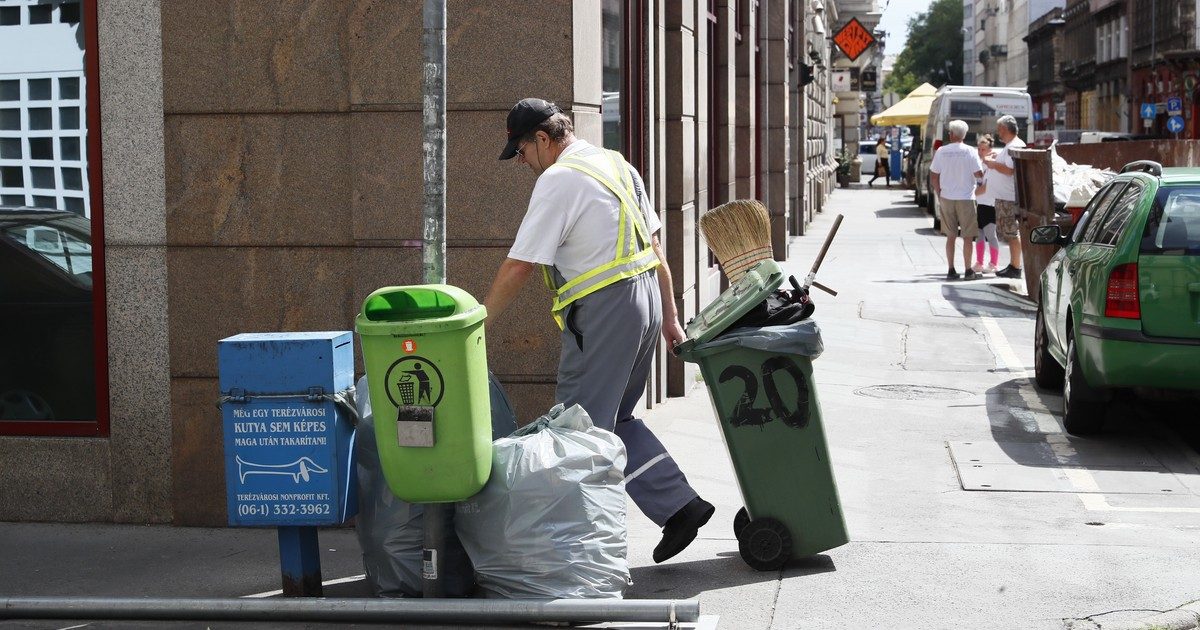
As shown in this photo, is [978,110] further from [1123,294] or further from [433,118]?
[433,118]

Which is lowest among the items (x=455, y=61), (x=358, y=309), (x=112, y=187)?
(x=358, y=309)

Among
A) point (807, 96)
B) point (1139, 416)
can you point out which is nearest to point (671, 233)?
point (1139, 416)

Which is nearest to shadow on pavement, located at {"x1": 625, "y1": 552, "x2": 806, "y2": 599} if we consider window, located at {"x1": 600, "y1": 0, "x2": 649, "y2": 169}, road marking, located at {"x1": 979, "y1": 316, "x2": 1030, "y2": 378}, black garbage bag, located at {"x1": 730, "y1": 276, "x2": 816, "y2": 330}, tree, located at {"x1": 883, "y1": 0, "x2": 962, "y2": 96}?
black garbage bag, located at {"x1": 730, "y1": 276, "x2": 816, "y2": 330}

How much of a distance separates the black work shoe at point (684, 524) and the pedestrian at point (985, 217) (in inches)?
474

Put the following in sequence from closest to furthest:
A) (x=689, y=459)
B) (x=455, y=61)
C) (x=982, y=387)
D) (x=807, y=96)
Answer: (x=455, y=61), (x=689, y=459), (x=982, y=387), (x=807, y=96)

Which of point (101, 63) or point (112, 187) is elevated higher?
point (101, 63)

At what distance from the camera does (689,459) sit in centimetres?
821

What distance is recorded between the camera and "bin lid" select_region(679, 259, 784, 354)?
18.4ft

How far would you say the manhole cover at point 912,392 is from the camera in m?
10.3

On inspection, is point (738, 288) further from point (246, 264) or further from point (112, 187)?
point (112, 187)

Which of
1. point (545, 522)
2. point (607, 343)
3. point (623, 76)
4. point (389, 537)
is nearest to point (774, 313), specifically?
point (607, 343)

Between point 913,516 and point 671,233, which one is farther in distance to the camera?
point 671,233

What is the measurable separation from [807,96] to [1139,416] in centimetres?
2042

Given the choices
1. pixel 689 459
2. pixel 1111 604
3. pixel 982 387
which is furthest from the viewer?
pixel 982 387
